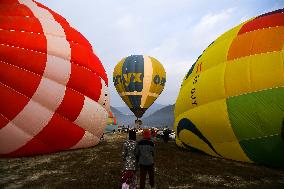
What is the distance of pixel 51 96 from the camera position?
10406 mm

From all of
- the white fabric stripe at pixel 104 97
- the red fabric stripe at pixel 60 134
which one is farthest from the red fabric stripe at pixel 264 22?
the red fabric stripe at pixel 60 134

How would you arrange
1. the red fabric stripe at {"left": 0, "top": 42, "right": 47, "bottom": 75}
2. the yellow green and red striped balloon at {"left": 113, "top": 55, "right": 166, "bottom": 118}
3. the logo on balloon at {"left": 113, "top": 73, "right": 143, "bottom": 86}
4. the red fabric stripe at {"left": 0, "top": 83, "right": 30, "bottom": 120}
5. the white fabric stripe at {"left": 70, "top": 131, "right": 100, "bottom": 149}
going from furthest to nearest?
the yellow green and red striped balloon at {"left": 113, "top": 55, "right": 166, "bottom": 118}
the logo on balloon at {"left": 113, "top": 73, "right": 143, "bottom": 86}
the white fabric stripe at {"left": 70, "top": 131, "right": 100, "bottom": 149}
the red fabric stripe at {"left": 0, "top": 42, "right": 47, "bottom": 75}
the red fabric stripe at {"left": 0, "top": 83, "right": 30, "bottom": 120}

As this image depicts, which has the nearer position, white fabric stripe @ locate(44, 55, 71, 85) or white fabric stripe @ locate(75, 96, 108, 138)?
white fabric stripe @ locate(44, 55, 71, 85)

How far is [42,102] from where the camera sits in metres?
10.2

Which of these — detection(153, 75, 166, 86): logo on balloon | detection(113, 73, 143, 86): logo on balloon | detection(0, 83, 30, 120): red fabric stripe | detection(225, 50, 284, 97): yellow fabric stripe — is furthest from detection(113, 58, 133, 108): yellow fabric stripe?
detection(225, 50, 284, 97): yellow fabric stripe

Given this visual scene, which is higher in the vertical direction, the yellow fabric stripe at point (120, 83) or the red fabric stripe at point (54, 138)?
the yellow fabric stripe at point (120, 83)

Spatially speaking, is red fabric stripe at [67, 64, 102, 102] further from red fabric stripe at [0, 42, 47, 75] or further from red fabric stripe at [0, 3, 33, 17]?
red fabric stripe at [0, 3, 33, 17]

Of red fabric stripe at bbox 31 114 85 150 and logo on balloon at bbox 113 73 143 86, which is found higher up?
logo on balloon at bbox 113 73 143 86

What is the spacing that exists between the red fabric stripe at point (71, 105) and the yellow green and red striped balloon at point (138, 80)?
678 inches

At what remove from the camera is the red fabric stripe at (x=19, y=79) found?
9594mm

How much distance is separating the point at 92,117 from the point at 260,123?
604 centimetres

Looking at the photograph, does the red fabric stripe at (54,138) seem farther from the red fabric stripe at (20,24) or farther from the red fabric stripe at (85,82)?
the red fabric stripe at (20,24)

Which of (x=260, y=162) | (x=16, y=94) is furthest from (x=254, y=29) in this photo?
(x=16, y=94)

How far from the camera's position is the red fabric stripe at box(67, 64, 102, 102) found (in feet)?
36.5
